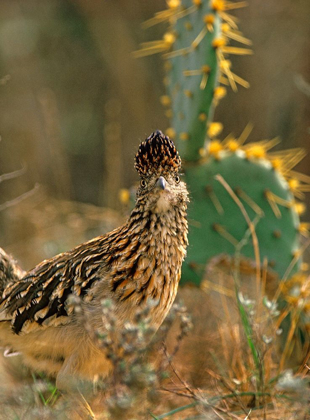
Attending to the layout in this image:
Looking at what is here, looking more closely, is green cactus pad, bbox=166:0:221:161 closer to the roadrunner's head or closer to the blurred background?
the roadrunner's head

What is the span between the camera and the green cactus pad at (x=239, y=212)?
4.88m

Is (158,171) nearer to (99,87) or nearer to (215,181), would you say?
(215,181)

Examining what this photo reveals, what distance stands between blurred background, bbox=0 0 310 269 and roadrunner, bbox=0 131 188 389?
4.89 m

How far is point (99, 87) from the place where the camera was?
11.0 metres

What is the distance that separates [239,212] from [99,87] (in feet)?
21.5

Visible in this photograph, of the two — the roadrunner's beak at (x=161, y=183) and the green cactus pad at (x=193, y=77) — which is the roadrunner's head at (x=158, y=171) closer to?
the roadrunner's beak at (x=161, y=183)

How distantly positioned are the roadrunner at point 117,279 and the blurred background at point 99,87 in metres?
4.89

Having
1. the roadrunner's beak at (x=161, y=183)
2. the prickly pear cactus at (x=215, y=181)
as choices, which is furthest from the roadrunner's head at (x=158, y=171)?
the prickly pear cactus at (x=215, y=181)

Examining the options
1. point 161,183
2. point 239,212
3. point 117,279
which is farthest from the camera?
point 239,212

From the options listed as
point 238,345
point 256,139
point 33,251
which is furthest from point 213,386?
point 256,139

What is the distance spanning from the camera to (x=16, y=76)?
1096 centimetres

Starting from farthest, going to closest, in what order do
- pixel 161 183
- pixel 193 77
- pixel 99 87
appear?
pixel 99 87, pixel 193 77, pixel 161 183

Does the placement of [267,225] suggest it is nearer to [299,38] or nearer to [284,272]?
[284,272]

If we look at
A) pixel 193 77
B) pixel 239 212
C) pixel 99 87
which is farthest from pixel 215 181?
pixel 99 87
